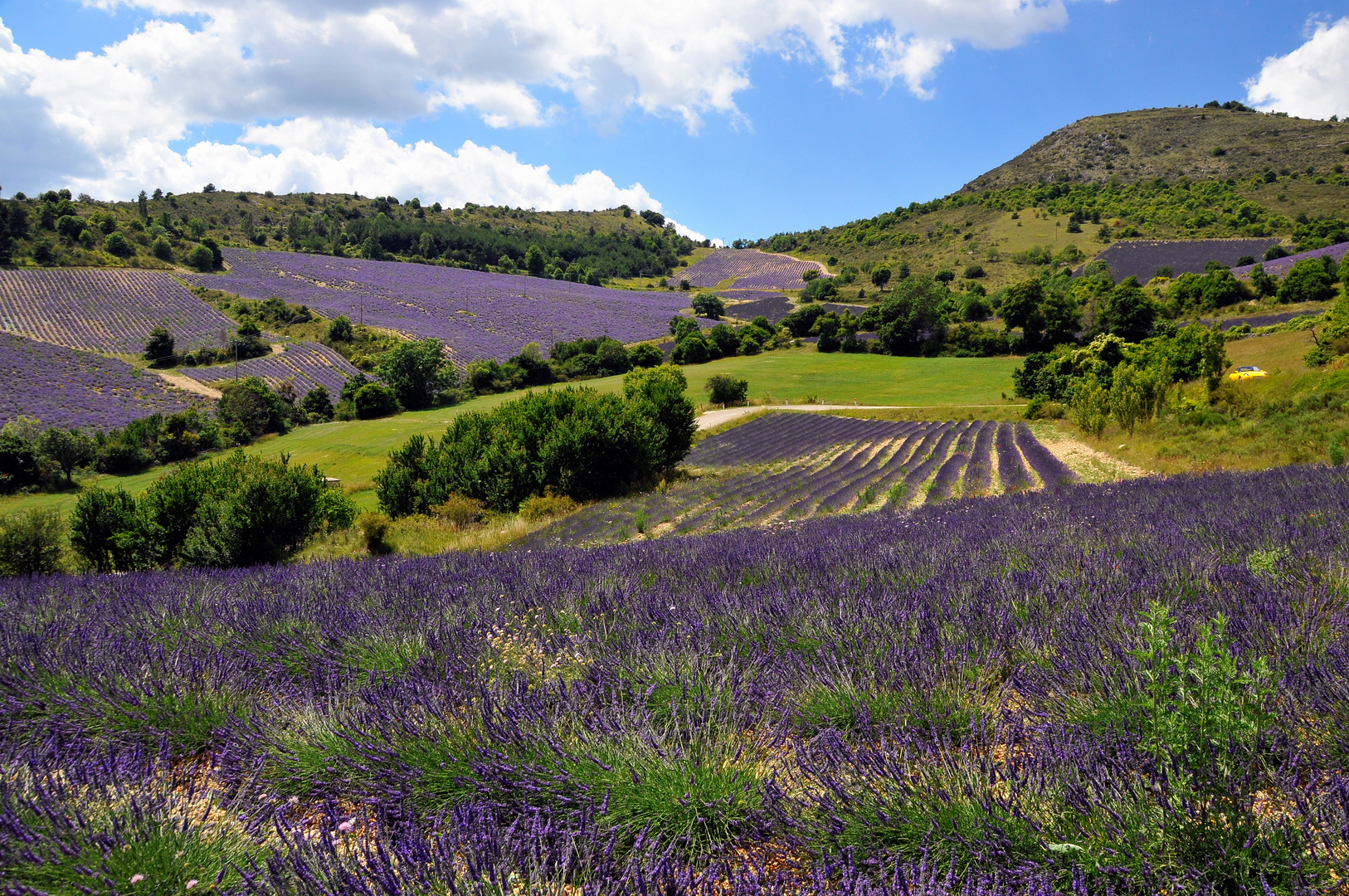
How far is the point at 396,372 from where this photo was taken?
6016 centimetres

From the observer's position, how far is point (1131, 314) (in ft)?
201

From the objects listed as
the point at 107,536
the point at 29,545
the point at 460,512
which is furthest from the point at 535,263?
the point at 29,545

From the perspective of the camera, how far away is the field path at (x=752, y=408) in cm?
4387

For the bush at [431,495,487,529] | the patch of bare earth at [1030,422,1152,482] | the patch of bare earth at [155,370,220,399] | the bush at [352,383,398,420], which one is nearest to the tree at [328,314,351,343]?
the patch of bare earth at [155,370,220,399]

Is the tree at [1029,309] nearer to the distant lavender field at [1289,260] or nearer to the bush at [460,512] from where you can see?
the distant lavender field at [1289,260]

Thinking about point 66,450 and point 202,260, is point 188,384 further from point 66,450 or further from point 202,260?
point 202,260

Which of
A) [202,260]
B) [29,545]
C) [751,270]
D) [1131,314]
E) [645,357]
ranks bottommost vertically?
[29,545]

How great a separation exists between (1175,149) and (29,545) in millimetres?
180346

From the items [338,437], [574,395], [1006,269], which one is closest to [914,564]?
[574,395]

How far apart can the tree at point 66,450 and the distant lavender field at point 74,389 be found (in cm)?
744

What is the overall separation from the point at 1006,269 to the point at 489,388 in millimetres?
87553

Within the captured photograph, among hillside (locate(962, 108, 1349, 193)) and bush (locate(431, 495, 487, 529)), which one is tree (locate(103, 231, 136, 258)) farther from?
hillside (locate(962, 108, 1349, 193))

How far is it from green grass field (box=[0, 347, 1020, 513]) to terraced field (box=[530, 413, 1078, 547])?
569 inches

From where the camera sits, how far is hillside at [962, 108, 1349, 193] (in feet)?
367
